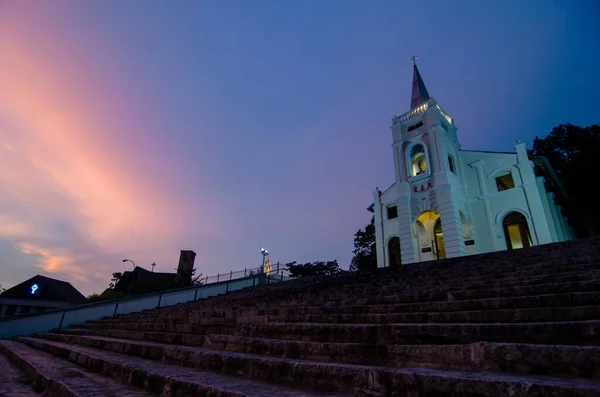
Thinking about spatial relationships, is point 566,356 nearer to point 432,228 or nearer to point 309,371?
point 309,371

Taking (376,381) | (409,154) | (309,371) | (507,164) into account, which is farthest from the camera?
(409,154)

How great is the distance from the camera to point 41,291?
29.8 metres

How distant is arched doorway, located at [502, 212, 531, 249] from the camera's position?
1680 cm

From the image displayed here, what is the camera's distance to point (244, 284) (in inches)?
687

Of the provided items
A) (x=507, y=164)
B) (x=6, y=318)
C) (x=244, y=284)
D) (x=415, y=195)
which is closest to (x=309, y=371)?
(x=6, y=318)

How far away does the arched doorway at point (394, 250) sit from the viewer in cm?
2077

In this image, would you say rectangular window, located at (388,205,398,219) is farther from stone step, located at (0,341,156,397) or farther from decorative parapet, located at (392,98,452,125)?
stone step, located at (0,341,156,397)

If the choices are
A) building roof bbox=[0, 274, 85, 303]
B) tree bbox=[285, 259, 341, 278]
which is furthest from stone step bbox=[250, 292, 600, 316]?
tree bbox=[285, 259, 341, 278]

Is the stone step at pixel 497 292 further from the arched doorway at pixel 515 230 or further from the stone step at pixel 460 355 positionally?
the arched doorway at pixel 515 230

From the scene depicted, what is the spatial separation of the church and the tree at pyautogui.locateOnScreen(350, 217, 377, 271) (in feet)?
30.3

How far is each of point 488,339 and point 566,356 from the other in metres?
0.78

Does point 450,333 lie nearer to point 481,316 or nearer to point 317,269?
point 481,316

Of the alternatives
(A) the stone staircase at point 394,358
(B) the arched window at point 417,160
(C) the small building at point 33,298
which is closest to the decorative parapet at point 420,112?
(B) the arched window at point 417,160

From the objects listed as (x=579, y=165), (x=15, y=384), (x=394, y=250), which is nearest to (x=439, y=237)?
(x=394, y=250)
